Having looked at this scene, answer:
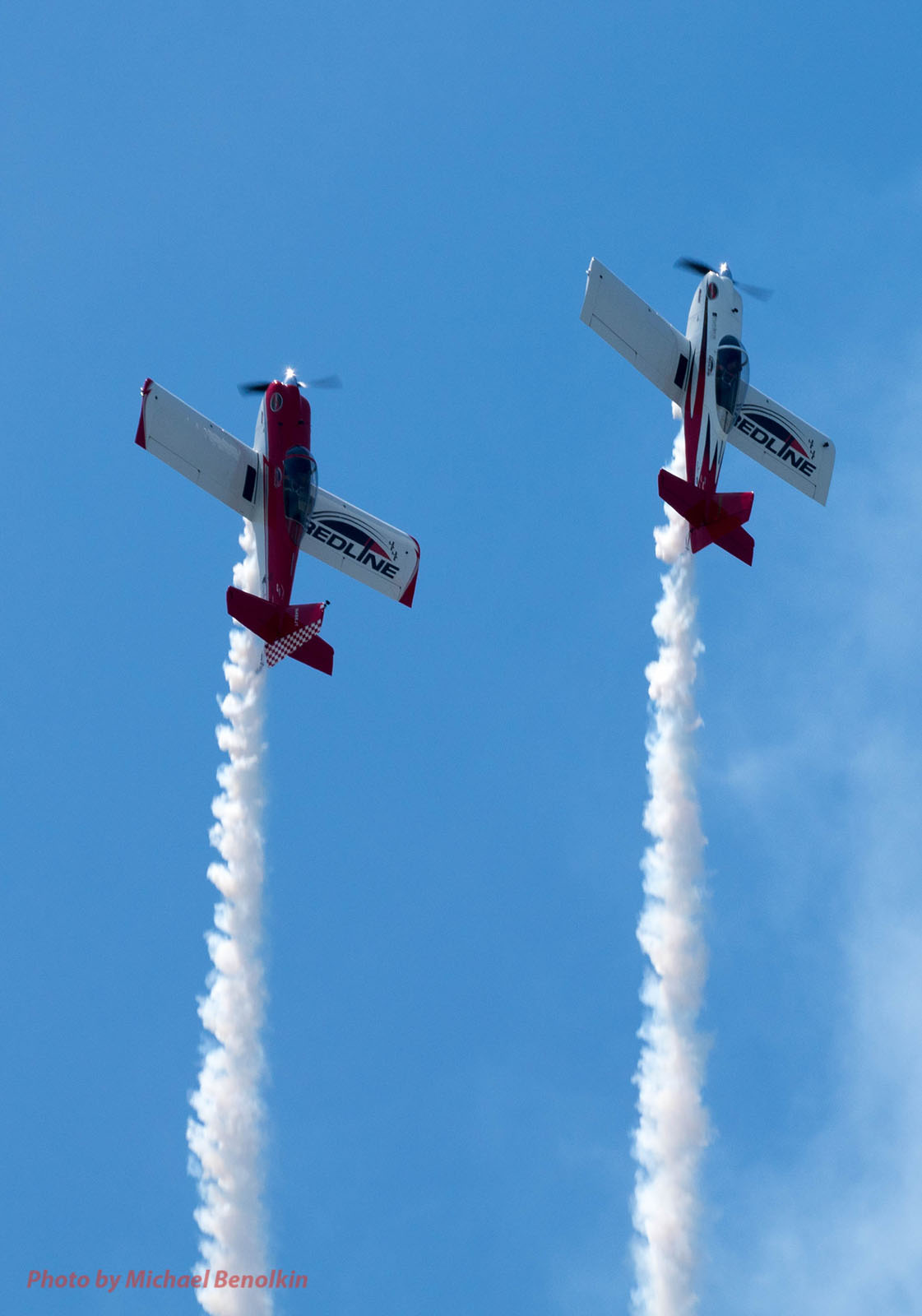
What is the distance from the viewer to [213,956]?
55938 millimetres

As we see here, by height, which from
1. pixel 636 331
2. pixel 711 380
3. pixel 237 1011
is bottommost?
pixel 237 1011

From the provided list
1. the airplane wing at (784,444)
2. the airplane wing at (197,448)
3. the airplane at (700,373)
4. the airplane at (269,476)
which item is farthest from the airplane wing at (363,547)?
the airplane wing at (784,444)

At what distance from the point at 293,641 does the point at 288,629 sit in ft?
0.78

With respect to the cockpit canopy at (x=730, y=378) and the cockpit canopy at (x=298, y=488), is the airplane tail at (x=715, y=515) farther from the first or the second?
the cockpit canopy at (x=298, y=488)

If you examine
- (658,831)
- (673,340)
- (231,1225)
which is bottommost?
(231,1225)

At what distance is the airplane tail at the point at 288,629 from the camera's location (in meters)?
55.0

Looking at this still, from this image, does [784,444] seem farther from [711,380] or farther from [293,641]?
[293,641]

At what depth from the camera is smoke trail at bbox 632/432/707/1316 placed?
54719 millimetres

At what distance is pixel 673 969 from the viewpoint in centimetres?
5678

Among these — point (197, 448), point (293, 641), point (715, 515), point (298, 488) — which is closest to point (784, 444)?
point (715, 515)

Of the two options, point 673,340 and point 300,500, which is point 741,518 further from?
point 300,500

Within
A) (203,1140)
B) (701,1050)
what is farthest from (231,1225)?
(701,1050)

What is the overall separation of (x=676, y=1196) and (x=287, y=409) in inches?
647

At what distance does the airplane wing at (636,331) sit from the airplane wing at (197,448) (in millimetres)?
7225
